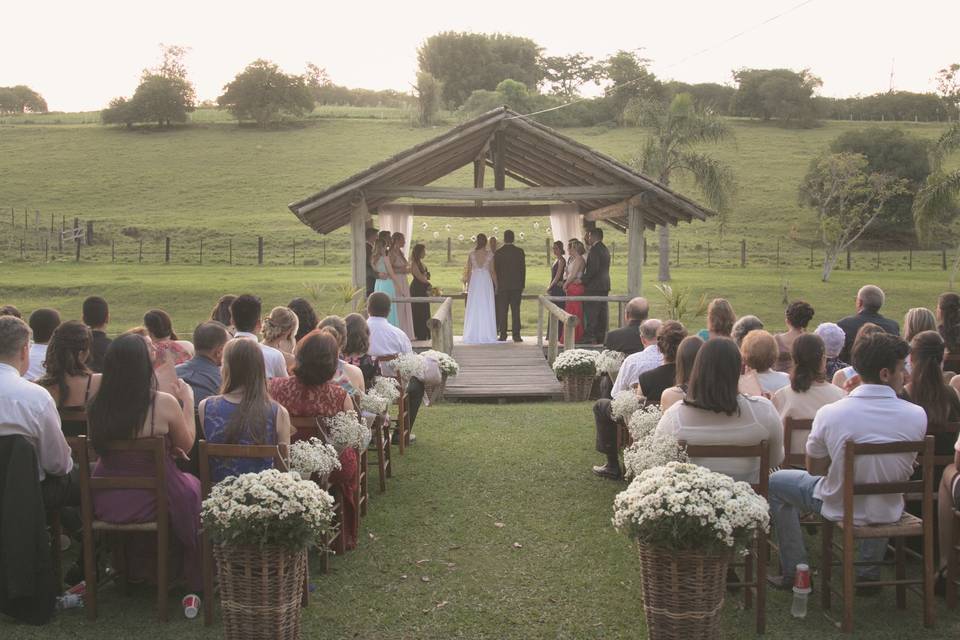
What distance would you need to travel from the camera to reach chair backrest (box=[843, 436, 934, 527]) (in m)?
5.22

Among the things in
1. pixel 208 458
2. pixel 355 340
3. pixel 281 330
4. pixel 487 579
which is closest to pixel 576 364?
pixel 355 340

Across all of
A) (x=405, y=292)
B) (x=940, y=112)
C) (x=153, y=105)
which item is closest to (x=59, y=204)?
(x=153, y=105)

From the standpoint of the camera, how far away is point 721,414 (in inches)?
222

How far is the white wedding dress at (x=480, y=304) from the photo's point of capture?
18.4 m

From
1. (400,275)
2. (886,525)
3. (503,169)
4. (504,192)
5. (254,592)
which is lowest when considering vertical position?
(254,592)

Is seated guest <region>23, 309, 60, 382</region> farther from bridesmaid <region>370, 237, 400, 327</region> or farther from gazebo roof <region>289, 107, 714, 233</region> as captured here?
bridesmaid <region>370, 237, 400, 327</region>

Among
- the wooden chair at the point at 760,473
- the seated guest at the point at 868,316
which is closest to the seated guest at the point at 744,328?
the seated guest at the point at 868,316

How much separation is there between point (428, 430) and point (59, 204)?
48.4 meters

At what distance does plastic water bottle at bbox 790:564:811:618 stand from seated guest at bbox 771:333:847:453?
117 cm

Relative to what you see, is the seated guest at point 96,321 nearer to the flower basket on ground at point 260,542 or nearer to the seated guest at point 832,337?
the flower basket on ground at point 260,542

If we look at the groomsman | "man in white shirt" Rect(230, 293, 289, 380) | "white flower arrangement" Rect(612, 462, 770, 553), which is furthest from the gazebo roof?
"white flower arrangement" Rect(612, 462, 770, 553)

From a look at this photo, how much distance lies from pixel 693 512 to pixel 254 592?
2330 mm

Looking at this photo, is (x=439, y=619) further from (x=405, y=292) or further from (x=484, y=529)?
(x=405, y=292)

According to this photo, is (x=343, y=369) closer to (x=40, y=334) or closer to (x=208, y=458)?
(x=208, y=458)
